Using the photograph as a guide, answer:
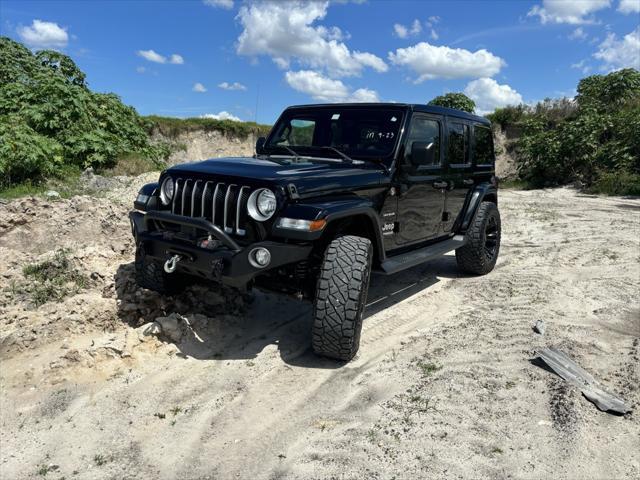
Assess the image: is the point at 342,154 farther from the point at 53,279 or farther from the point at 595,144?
the point at 595,144

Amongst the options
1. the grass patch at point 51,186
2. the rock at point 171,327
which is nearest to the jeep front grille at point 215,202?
the rock at point 171,327

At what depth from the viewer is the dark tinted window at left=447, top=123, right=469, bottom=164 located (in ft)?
17.6

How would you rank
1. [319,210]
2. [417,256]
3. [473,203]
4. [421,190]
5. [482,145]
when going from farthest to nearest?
[482,145]
[473,203]
[421,190]
[417,256]
[319,210]

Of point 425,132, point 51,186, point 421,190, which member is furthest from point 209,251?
point 51,186

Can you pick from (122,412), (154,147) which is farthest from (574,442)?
(154,147)

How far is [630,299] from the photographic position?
5137 mm

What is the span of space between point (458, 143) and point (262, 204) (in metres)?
3.04

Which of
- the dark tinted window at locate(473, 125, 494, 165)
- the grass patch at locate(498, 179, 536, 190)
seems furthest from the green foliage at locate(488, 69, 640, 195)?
the dark tinted window at locate(473, 125, 494, 165)

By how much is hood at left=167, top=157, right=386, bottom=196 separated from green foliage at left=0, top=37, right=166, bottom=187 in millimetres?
6101

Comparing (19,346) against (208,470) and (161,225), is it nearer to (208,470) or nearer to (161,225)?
(161,225)

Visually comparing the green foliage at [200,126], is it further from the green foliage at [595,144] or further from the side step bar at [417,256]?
the side step bar at [417,256]

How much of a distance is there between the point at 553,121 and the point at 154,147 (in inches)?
701

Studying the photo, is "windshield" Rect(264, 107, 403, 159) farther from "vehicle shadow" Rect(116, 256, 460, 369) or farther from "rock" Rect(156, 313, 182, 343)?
"rock" Rect(156, 313, 182, 343)

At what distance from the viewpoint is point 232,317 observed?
4.46 meters
